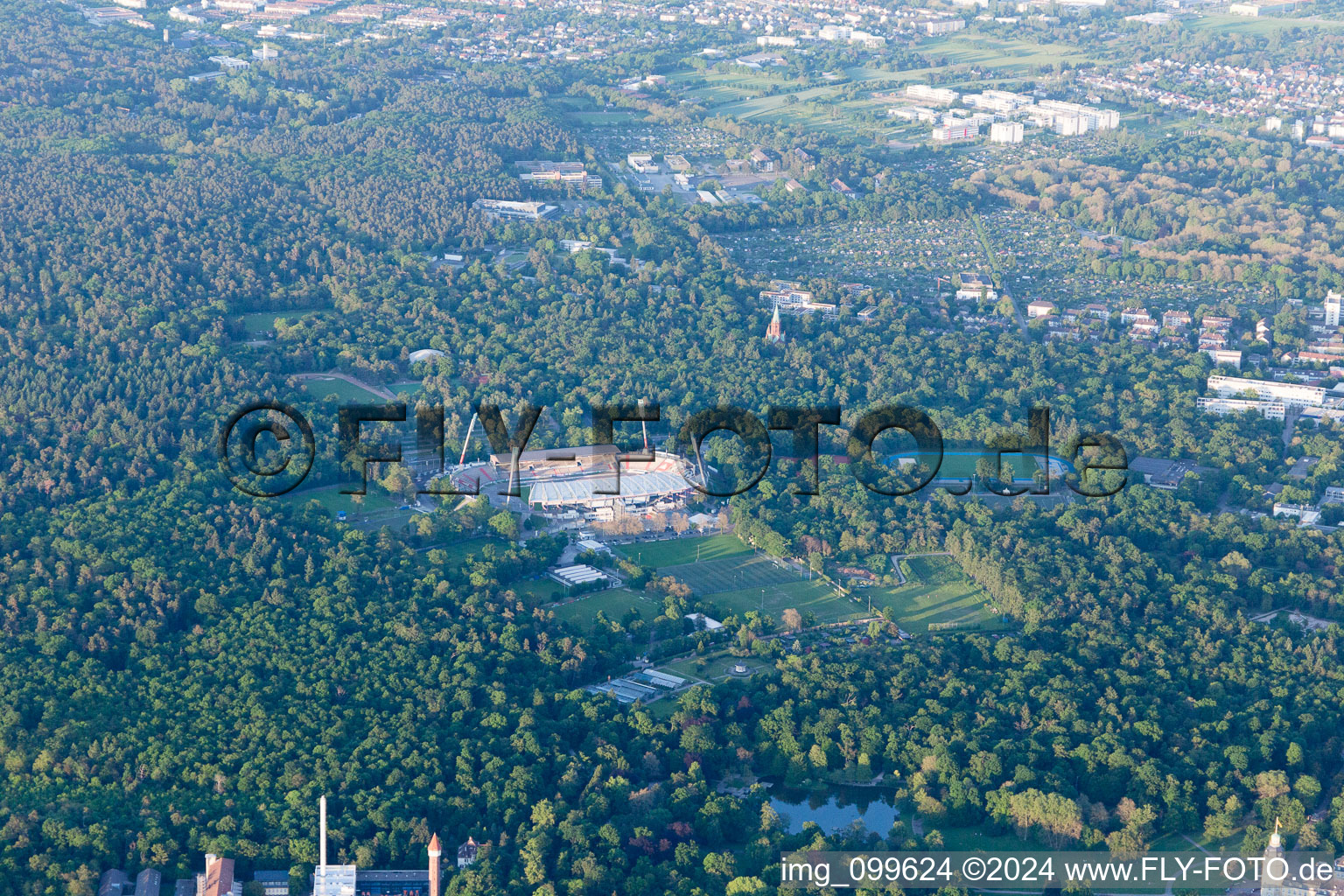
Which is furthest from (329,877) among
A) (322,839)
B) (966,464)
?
(966,464)

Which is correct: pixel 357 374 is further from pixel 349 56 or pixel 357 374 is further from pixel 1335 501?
pixel 349 56

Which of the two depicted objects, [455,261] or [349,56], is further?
[349,56]

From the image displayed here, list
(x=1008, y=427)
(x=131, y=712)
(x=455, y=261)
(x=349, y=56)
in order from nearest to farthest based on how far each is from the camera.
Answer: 1. (x=131, y=712)
2. (x=1008, y=427)
3. (x=455, y=261)
4. (x=349, y=56)

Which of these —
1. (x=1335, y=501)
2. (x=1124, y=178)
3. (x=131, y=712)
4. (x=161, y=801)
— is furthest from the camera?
(x=1124, y=178)

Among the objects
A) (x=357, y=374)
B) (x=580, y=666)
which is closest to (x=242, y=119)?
(x=357, y=374)

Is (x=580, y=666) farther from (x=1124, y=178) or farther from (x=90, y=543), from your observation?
(x=1124, y=178)

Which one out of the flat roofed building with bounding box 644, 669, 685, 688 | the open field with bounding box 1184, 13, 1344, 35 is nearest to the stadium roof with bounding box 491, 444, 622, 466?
the flat roofed building with bounding box 644, 669, 685, 688

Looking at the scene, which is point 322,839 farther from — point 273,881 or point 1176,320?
point 1176,320
